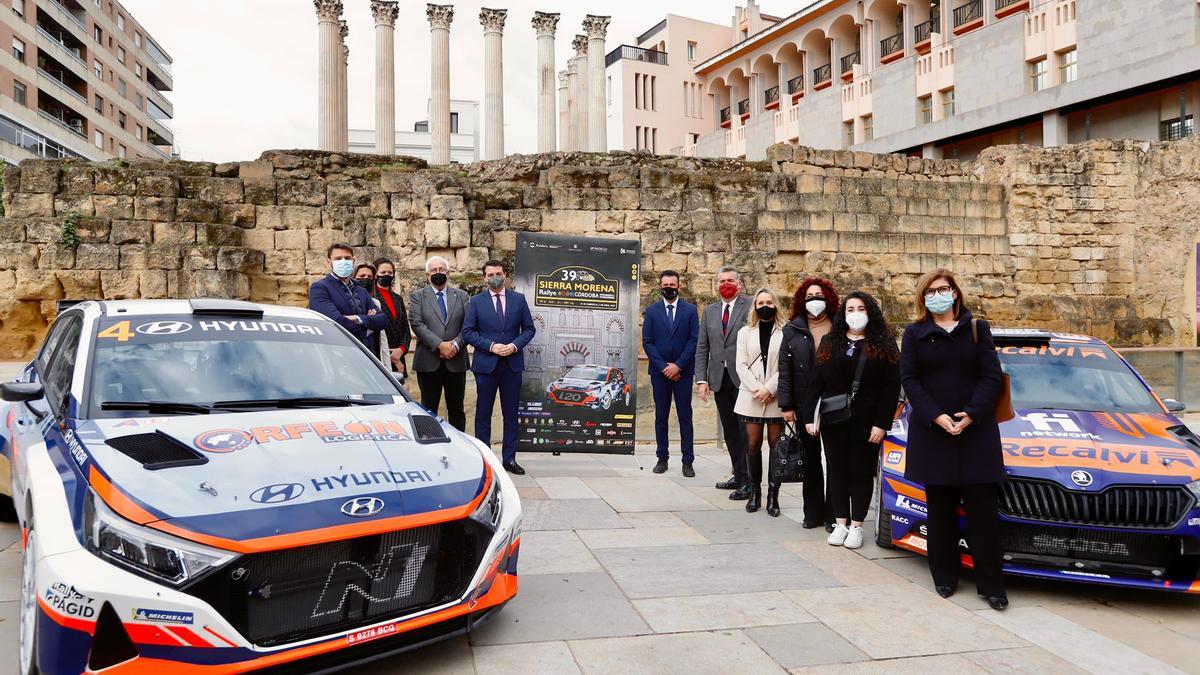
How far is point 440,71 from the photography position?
29.3 m

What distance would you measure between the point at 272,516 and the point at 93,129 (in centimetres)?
5868

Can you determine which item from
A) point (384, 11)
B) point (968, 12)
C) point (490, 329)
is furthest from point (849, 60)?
point (490, 329)

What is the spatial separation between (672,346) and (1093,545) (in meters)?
4.17

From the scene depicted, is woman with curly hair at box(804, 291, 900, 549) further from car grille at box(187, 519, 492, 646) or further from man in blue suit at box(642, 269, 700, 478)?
car grille at box(187, 519, 492, 646)

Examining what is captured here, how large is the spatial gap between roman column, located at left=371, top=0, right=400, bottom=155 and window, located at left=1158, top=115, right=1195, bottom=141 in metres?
25.8

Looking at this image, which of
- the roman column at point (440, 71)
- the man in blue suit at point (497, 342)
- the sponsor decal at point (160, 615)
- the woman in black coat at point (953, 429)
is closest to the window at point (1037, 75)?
the roman column at point (440, 71)

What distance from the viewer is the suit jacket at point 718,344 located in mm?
7082

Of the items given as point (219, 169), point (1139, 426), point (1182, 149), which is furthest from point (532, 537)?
point (1182, 149)

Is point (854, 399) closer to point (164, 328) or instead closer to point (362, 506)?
point (362, 506)

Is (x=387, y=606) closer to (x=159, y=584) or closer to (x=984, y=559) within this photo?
(x=159, y=584)

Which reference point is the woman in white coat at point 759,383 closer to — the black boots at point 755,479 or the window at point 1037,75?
the black boots at point 755,479

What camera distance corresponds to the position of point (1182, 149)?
1745 centimetres

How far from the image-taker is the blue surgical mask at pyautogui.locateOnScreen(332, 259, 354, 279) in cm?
677

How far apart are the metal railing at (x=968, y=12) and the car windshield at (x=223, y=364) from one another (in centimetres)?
3710
